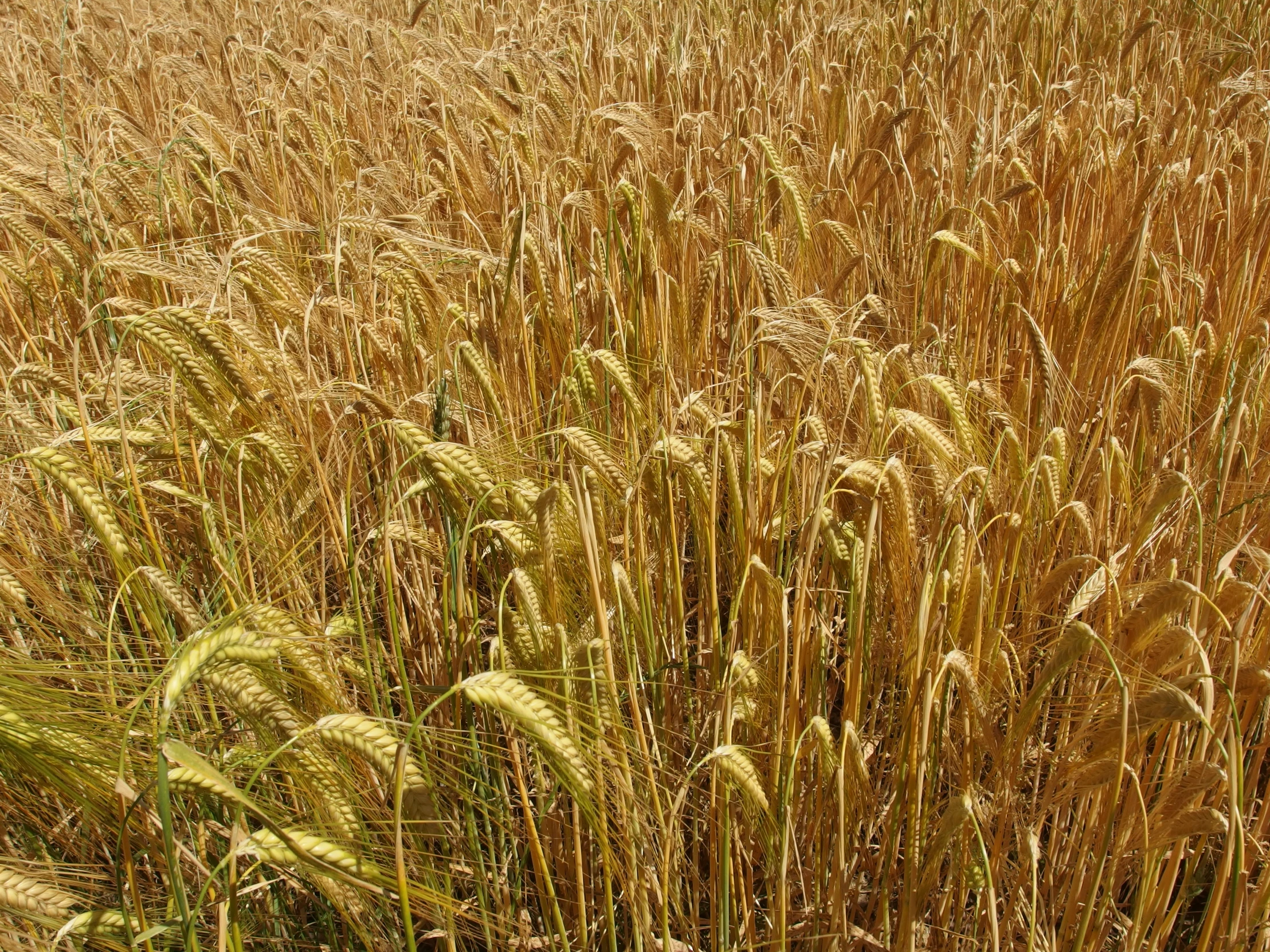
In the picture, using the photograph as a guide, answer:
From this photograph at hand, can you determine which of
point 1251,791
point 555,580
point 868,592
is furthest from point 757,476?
point 1251,791

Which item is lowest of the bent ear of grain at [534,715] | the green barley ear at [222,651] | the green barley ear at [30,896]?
the green barley ear at [30,896]

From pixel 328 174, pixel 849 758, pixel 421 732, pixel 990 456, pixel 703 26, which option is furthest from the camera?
pixel 703 26

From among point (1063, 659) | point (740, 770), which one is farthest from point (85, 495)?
point (1063, 659)

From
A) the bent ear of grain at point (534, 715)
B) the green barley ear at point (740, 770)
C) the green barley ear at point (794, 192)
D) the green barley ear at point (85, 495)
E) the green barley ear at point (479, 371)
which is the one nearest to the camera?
the bent ear of grain at point (534, 715)

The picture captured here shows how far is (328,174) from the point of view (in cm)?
247

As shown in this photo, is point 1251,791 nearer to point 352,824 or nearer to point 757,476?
point 757,476

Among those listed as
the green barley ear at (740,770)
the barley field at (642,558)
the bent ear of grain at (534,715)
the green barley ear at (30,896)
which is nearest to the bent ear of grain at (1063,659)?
the barley field at (642,558)

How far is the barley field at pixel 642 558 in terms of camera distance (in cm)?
77

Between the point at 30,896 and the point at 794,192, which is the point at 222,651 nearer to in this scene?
the point at 30,896

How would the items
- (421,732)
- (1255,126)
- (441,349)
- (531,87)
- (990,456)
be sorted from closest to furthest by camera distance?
(421,732), (990,456), (441,349), (1255,126), (531,87)

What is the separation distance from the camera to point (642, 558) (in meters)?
0.99

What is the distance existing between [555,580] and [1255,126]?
2865 mm

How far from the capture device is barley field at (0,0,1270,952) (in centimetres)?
77

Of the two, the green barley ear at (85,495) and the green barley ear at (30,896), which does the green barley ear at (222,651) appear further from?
the green barley ear at (85,495)
